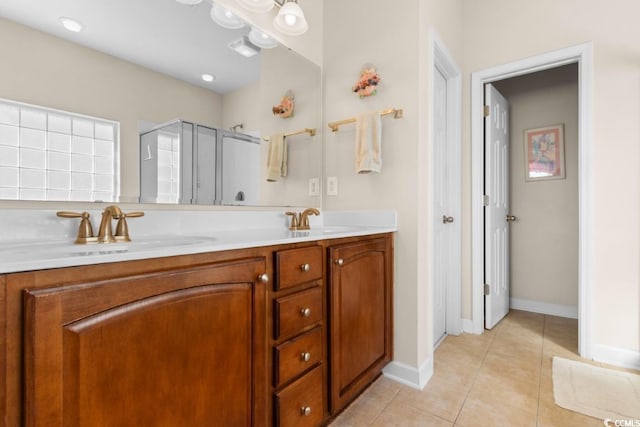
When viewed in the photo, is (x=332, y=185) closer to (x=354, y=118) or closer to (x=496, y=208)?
(x=354, y=118)

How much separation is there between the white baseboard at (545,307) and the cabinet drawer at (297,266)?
8.83 feet

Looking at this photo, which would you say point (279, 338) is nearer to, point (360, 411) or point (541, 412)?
point (360, 411)

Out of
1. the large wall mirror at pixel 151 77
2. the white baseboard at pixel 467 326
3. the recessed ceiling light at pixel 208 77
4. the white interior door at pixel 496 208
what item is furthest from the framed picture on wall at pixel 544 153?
the recessed ceiling light at pixel 208 77

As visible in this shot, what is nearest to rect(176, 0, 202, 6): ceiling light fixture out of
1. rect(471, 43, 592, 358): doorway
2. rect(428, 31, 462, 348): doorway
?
rect(428, 31, 462, 348): doorway

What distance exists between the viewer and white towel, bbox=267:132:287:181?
1805mm

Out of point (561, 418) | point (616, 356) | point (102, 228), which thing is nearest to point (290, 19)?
point (102, 228)

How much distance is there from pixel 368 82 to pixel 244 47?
714 mm

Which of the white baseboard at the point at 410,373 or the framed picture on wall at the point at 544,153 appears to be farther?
the framed picture on wall at the point at 544,153

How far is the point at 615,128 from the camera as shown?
6.35ft

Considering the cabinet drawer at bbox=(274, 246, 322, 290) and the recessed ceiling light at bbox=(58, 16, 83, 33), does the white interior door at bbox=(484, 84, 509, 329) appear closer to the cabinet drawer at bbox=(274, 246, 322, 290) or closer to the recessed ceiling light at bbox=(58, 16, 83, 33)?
the cabinet drawer at bbox=(274, 246, 322, 290)

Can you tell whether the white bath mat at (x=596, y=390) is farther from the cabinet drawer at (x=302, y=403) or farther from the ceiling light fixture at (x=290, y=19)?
the ceiling light fixture at (x=290, y=19)

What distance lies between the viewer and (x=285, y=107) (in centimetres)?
189

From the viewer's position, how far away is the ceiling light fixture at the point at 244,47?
1.57 meters

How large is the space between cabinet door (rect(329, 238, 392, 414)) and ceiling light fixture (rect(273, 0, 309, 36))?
1.26 metres
